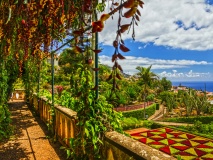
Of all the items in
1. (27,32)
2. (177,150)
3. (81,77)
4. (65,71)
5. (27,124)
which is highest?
(65,71)

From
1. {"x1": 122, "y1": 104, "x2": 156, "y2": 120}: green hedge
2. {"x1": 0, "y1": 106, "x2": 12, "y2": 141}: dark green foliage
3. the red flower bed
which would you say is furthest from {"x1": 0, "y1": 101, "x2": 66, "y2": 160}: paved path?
{"x1": 122, "y1": 104, "x2": 156, "y2": 120}: green hedge

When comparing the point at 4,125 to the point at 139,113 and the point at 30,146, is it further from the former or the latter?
the point at 139,113

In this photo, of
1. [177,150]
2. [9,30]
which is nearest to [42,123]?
[9,30]

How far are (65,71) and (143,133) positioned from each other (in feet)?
74.2

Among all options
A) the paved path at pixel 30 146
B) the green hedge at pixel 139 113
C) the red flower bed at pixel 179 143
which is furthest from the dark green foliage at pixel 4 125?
the green hedge at pixel 139 113

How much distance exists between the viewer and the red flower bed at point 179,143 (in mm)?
11734

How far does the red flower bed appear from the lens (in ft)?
Result: 38.5

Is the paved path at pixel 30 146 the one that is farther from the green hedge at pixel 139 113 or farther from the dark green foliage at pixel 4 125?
the green hedge at pixel 139 113

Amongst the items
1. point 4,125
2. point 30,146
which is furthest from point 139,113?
point 30,146

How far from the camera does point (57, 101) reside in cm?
597

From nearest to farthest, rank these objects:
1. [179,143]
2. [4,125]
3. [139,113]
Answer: [4,125] → [179,143] → [139,113]

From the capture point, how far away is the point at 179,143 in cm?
1389

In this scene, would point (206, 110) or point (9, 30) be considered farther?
point (206, 110)

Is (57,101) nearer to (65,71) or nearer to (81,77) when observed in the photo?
(81,77)
